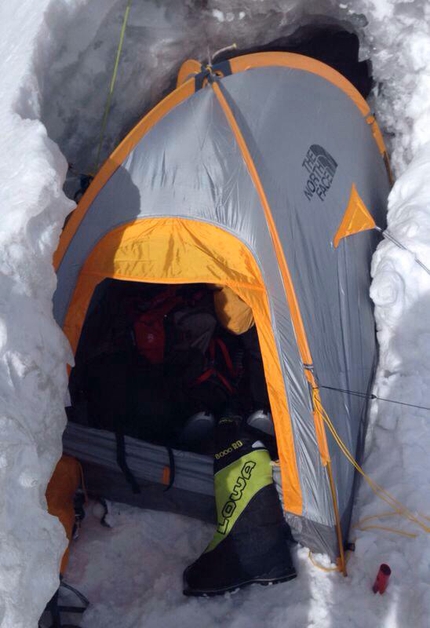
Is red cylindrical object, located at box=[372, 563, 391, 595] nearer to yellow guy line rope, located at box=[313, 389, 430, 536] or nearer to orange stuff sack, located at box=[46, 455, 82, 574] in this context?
yellow guy line rope, located at box=[313, 389, 430, 536]

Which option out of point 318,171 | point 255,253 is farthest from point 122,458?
point 318,171

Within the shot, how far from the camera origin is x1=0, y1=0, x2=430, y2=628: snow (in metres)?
2.21

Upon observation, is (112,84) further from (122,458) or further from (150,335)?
(122,458)

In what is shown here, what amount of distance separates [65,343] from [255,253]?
93 centimetres

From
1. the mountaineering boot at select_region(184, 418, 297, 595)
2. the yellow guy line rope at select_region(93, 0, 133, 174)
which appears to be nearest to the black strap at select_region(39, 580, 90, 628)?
the mountaineering boot at select_region(184, 418, 297, 595)

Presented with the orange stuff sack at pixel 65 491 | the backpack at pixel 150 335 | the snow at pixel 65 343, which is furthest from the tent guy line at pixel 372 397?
the orange stuff sack at pixel 65 491

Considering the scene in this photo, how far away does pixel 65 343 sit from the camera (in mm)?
2584

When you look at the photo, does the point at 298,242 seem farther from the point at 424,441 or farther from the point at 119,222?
the point at 424,441

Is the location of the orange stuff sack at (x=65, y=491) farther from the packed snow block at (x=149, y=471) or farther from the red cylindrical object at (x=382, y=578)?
the red cylindrical object at (x=382, y=578)

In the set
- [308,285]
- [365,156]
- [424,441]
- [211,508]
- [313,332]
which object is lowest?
[211,508]

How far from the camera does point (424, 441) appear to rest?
276cm

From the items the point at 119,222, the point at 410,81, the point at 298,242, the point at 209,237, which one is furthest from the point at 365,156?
the point at 119,222

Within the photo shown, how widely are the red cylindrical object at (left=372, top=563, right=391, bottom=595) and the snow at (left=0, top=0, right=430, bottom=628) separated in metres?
0.04

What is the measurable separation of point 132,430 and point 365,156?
7.10 feet
